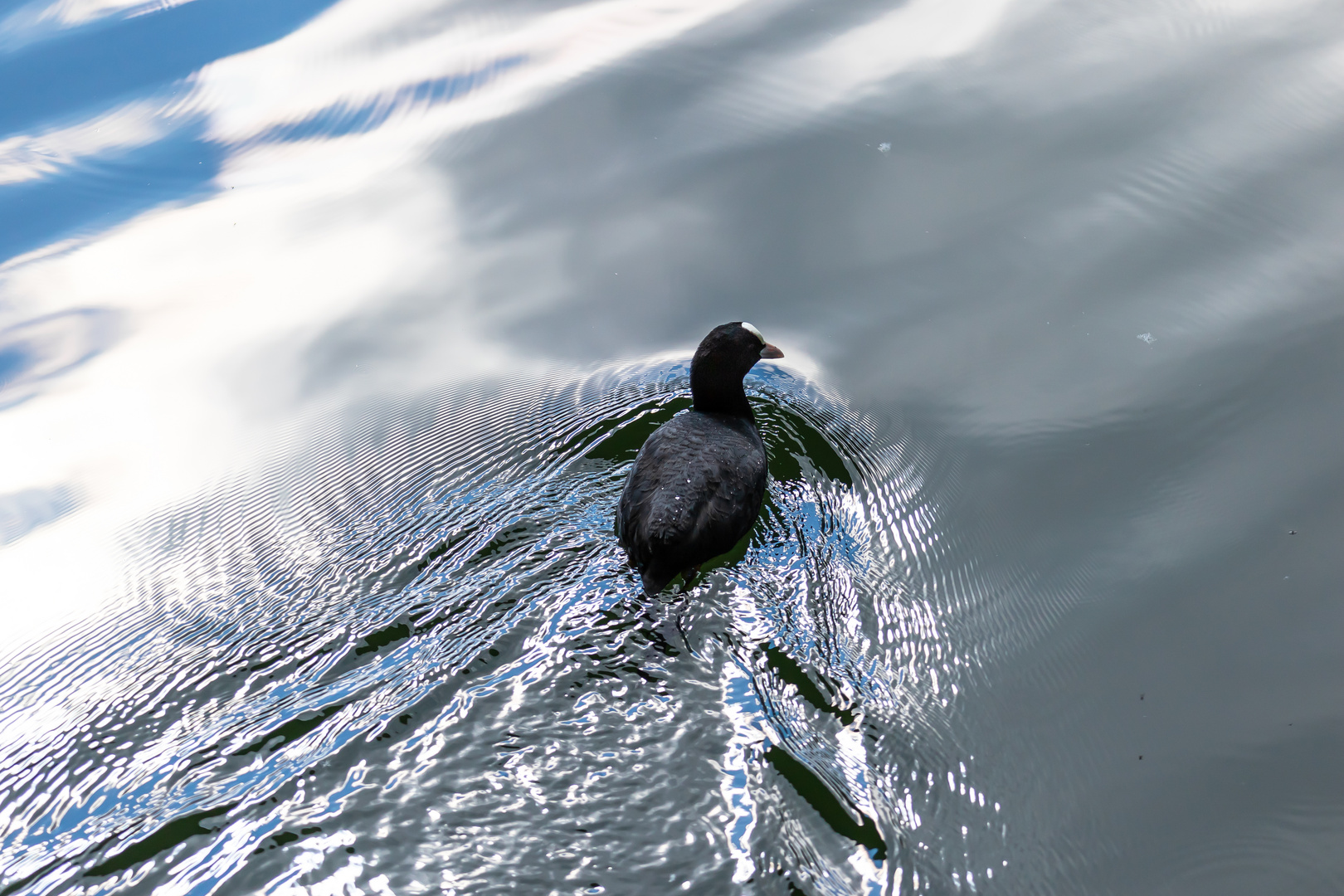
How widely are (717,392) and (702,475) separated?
778 mm

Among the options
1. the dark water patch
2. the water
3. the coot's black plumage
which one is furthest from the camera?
the coot's black plumage

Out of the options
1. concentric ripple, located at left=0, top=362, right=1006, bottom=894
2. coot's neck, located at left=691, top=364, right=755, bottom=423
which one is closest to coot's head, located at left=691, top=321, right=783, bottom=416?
coot's neck, located at left=691, top=364, right=755, bottom=423

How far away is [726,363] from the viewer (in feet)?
16.4

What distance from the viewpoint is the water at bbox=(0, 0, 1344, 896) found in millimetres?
3215

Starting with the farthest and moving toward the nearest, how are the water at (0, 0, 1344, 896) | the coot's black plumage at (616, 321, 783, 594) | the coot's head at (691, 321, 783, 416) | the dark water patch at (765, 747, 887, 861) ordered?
the coot's head at (691, 321, 783, 416), the coot's black plumage at (616, 321, 783, 594), the water at (0, 0, 1344, 896), the dark water patch at (765, 747, 887, 861)

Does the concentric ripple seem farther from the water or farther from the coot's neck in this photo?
the coot's neck

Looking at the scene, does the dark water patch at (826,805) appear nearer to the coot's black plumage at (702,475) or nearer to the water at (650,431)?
the water at (650,431)

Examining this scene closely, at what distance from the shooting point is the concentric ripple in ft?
10.2

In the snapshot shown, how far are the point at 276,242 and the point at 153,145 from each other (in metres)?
1.77

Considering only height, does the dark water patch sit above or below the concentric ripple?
below

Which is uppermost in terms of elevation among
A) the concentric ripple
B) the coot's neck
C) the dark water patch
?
the coot's neck

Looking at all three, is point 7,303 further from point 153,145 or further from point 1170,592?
point 1170,592

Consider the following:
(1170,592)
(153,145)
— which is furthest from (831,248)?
(153,145)

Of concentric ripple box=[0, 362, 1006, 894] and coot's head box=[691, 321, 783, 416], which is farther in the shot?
coot's head box=[691, 321, 783, 416]
